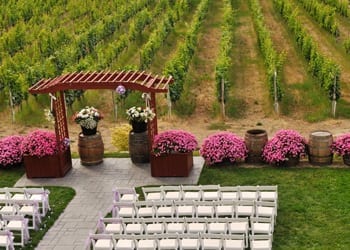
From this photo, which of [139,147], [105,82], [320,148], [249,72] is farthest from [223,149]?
[249,72]

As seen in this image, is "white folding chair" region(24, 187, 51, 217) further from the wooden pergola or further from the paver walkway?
the wooden pergola

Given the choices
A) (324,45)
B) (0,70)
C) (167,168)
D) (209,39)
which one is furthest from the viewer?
(209,39)

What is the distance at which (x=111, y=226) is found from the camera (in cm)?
1233

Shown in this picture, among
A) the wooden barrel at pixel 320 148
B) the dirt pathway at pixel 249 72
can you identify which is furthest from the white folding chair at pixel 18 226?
the dirt pathway at pixel 249 72

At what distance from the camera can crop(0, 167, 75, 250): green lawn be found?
1291cm

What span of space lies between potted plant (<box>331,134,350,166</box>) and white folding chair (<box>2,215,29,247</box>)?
793 cm

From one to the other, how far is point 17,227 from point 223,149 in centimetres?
596

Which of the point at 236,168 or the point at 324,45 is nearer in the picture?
→ the point at 236,168

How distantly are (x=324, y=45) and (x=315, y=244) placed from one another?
20278 millimetres

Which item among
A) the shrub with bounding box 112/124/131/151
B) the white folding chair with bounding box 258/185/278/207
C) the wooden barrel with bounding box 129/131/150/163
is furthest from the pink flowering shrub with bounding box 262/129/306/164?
the shrub with bounding box 112/124/131/151

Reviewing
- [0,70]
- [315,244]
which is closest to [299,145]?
[315,244]

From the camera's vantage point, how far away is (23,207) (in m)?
13.4

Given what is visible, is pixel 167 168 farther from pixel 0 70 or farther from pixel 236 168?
pixel 0 70

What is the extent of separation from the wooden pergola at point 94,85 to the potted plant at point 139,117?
0.23m
